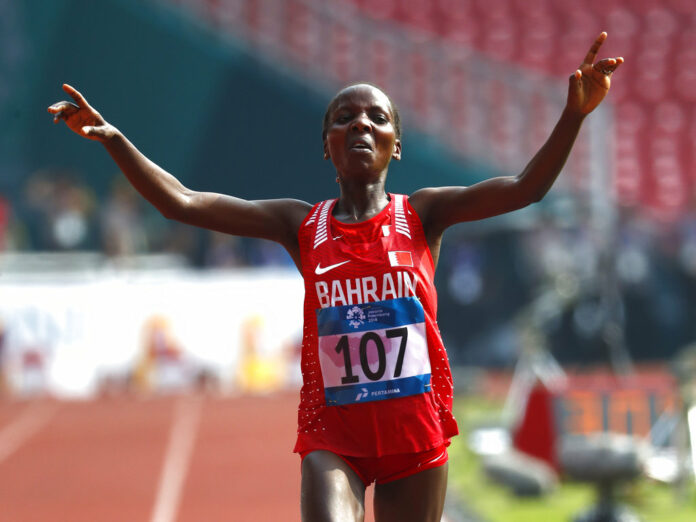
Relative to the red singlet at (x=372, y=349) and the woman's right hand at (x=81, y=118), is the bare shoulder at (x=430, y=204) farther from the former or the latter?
the woman's right hand at (x=81, y=118)

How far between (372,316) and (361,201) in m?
0.36

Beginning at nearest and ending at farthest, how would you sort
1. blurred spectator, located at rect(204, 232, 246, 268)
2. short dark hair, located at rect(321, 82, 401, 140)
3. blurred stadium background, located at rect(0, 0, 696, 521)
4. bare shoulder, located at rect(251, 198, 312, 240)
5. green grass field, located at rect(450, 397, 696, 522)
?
short dark hair, located at rect(321, 82, 401, 140), bare shoulder, located at rect(251, 198, 312, 240), green grass field, located at rect(450, 397, 696, 522), blurred stadium background, located at rect(0, 0, 696, 521), blurred spectator, located at rect(204, 232, 246, 268)

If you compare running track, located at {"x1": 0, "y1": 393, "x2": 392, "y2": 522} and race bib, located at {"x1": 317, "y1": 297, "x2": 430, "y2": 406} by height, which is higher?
race bib, located at {"x1": 317, "y1": 297, "x2": 430, "y2": 406}

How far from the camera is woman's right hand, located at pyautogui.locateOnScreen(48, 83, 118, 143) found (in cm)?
293

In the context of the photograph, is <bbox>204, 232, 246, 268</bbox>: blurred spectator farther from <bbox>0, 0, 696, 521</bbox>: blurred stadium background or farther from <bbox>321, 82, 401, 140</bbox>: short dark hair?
<bbox>321, 82, 401, 140</bbox>: short dark hair

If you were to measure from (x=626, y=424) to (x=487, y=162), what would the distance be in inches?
320

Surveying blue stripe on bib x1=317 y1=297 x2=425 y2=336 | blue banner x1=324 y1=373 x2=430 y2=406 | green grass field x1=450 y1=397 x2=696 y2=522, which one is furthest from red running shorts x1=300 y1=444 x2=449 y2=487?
green grass field x1=450 y1=397 x2=696 y2=522

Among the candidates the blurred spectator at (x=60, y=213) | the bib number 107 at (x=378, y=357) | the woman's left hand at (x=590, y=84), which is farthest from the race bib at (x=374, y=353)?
the blurred spectator at (x=60, y=213)

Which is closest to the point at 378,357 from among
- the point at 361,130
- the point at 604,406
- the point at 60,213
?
the point at 361,130

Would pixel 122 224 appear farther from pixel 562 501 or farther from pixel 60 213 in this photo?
pixel 562 501

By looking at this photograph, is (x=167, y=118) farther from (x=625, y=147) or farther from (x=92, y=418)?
(x=625, y=147)

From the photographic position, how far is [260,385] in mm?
13375

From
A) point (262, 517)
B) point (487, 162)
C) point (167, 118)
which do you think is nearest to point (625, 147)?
point (487, 162)

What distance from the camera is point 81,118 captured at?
2994 millimetres
